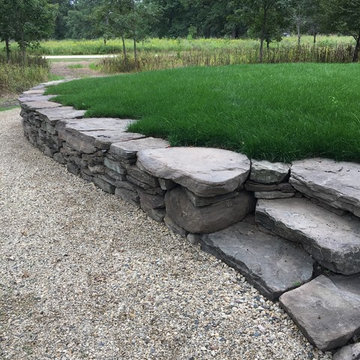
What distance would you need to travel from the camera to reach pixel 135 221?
308 cm

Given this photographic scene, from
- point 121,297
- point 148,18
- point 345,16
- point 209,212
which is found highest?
point 148,18

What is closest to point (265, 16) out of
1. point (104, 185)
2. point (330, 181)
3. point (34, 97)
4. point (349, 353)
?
point (34, 97)

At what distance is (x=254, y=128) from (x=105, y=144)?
134 centimetres

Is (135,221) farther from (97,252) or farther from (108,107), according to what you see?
(108,107)

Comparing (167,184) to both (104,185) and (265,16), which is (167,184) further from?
(265,16)

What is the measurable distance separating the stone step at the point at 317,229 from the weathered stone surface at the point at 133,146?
1125mm

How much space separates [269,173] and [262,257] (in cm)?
60

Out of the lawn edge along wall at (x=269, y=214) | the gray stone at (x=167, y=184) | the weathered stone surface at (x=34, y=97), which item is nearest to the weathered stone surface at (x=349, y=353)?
the lawn edge along wall at (x=269, y=214)

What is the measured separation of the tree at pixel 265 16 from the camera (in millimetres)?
12140

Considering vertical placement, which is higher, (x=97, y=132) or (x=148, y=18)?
(x=148, y=18)

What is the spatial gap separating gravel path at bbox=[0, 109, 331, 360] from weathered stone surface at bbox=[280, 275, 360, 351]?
74 millimetres

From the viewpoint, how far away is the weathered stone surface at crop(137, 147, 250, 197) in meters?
2.38

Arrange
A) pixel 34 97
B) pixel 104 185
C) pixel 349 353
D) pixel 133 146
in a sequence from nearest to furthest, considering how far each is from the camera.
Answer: pixel 349 353 < pixel 133 146 < pixel 104 185 < pixel 34 97

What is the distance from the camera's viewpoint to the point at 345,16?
1191cm
